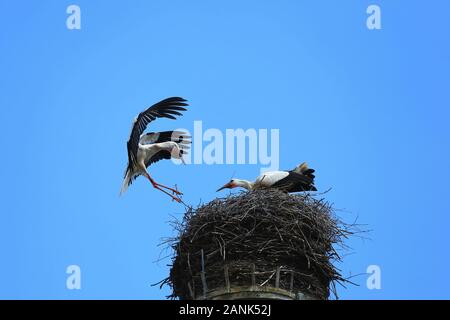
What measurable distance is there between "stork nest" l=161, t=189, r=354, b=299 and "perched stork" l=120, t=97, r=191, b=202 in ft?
8.52

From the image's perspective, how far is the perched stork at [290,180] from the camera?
19.0m

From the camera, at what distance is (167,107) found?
19328 mm

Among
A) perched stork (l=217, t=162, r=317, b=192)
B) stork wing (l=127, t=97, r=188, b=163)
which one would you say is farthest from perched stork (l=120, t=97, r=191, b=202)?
perched stork (l=217, t=162, r=317, b=192)

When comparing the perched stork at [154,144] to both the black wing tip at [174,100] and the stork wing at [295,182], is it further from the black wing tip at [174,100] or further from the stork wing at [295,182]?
the stork wing at [295,182]

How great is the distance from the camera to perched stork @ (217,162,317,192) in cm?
1905

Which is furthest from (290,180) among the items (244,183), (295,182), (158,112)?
(158,112)

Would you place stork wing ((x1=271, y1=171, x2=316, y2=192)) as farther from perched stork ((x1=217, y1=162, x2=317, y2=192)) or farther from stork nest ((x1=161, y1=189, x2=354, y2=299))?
stork nest ((x1=161, y1=189, x2=354, y2=299))

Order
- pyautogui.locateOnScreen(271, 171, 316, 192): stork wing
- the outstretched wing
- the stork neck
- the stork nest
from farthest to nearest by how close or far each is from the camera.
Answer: the outstretched wing, the stork neck, pyautogui.locateOnScreen(271, 171, 316, 192): stork wing, the stork nest

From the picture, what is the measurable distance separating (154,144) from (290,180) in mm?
2912

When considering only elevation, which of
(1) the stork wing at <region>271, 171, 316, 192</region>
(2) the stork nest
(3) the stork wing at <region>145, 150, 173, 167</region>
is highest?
(3) the stork wing at <region>145, 150, 173, 167</region>

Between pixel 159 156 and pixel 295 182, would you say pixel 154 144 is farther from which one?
pixel 295 182

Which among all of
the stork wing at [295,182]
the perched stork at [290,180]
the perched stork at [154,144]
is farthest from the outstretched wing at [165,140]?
the stork wing at [295,182]
